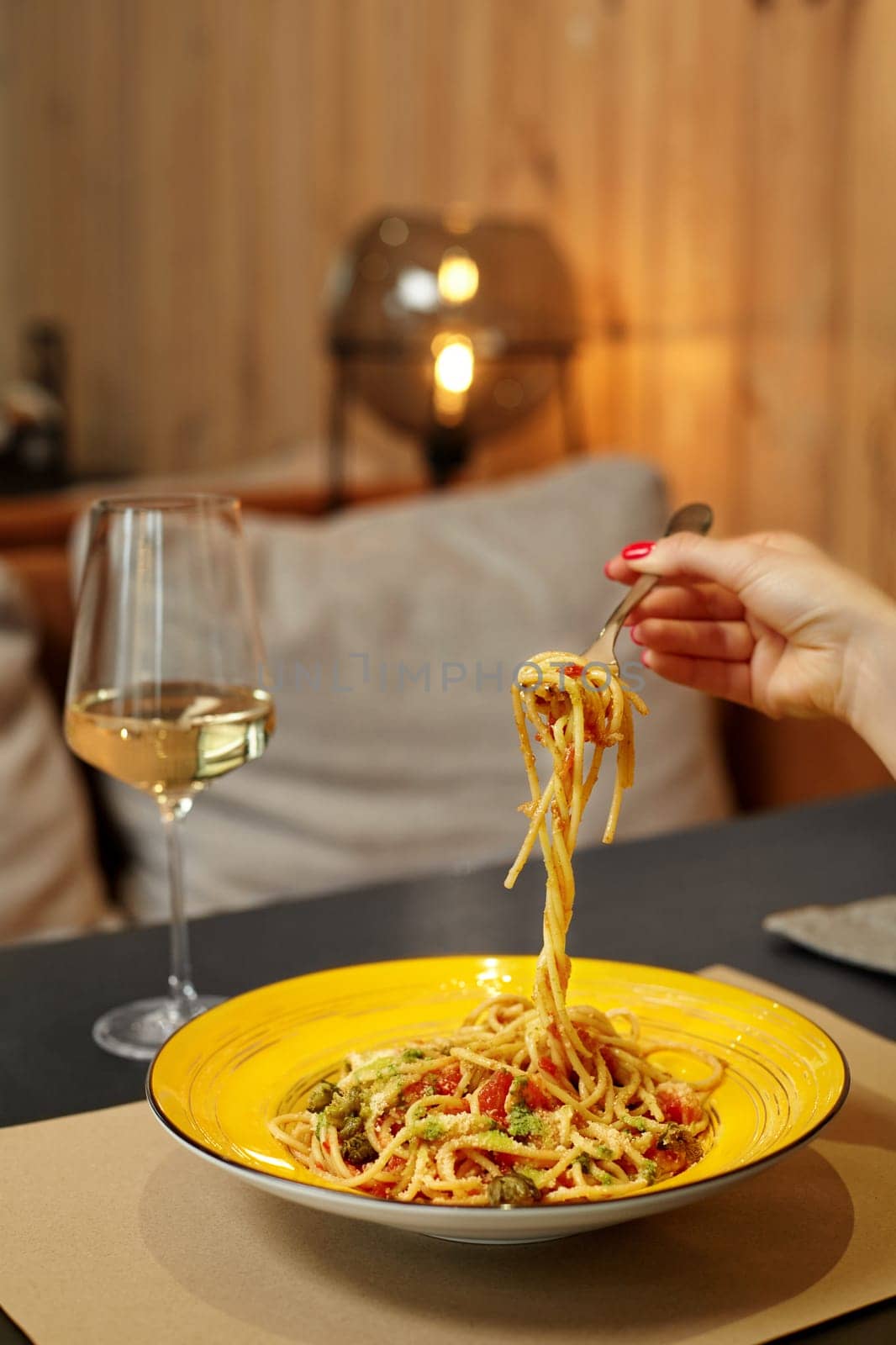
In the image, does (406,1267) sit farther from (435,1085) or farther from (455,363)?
(455,363)

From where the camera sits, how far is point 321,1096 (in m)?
0.69

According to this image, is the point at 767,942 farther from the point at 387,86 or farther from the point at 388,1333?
the point at 387,86

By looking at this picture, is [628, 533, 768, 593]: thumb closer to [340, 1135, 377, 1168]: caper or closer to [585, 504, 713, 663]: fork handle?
[585, 504, 713, 663]: fork handle

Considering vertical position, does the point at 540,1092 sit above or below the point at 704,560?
below

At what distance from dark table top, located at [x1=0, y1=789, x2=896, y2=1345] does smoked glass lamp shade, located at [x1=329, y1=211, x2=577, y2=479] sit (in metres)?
1.73

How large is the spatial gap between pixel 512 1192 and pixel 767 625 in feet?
1.76

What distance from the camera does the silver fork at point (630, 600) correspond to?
80 cm

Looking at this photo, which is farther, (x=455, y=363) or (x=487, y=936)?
(x=455, y=363)

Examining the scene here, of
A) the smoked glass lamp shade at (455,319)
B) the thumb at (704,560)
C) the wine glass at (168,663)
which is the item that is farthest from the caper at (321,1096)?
the smoked glass lamp shade at (455,319)

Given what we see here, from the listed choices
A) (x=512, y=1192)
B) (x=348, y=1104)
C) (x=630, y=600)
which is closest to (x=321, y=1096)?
(x=348, y=1104)

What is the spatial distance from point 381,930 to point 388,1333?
0.52 meters

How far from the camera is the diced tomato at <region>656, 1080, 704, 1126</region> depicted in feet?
2.21

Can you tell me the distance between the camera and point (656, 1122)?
658 millimetres

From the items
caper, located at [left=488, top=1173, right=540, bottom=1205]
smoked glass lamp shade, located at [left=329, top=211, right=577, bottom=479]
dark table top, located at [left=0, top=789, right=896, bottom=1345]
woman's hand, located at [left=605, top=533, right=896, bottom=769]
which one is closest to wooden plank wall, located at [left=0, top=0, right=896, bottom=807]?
smoked glass lamp shade, located at [left=329, top=211, right=577, bottom=479]
